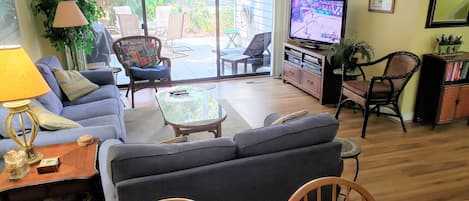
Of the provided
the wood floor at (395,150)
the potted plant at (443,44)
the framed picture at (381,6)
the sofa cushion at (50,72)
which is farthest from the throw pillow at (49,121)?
the potted plant at (443,44)

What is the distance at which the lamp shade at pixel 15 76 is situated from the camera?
1858 mm

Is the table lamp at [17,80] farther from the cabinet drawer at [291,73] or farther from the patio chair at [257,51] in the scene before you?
the patio chair at [257,51]

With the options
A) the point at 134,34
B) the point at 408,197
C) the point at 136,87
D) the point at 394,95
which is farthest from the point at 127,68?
the point at 408,197

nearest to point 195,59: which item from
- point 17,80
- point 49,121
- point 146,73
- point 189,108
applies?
point 146,73

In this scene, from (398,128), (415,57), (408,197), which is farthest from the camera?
(398,128)

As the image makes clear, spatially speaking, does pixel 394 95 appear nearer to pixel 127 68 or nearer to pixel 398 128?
pixel 398 128

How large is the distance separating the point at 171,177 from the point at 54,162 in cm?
73

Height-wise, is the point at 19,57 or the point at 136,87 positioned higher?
the point at 19,57

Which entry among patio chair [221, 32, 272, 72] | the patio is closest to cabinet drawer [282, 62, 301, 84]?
patio chair [221, 32, 272, 72]

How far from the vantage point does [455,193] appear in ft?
9.21

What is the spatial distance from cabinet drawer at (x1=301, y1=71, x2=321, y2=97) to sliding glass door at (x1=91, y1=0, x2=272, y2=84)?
124cm

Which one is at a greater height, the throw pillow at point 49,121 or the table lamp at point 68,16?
the table lamp at point 68,16

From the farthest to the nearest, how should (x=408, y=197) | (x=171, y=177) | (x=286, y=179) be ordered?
(x=408, y=197)
(x=286, y=179)
(x=171, y=177)

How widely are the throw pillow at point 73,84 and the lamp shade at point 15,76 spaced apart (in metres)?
1.89
